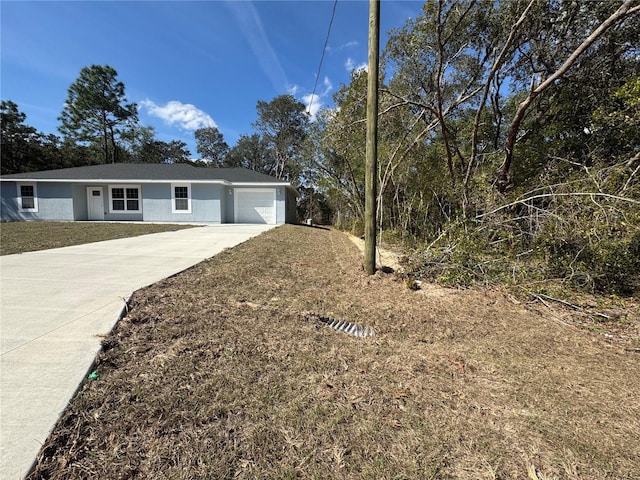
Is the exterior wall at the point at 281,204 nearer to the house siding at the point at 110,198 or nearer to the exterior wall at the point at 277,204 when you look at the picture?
the exterior wall at the point at 277,204

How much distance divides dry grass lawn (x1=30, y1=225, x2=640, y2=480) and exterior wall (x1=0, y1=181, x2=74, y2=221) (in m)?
16.8

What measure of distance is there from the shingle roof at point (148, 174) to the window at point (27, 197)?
0.48m

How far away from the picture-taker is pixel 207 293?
3.78 metres

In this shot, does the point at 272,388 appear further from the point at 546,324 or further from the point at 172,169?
the point at 172,169

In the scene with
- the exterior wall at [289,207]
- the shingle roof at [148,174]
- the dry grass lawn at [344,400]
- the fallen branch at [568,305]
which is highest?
the shingle roof at [148,174]

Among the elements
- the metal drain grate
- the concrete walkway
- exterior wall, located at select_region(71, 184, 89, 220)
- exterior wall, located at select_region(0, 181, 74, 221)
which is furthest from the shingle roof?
the metal drain grate

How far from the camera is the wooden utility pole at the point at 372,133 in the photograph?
15.5 feet

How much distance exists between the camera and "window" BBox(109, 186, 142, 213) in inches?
619

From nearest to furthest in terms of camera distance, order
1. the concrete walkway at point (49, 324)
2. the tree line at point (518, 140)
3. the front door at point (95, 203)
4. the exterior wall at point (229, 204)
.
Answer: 1. the concrete walkway at point (49, 324)
2. the tree line at point (518, 140)
3. the front door at point (95, 203)
4. the exterior wall at point (229, 204)

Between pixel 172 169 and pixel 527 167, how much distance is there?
56.3 feet

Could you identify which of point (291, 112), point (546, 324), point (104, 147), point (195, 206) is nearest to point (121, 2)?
point (195, 206)

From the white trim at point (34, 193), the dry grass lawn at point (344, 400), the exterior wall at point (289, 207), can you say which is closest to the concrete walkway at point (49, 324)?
the dry grass lawn at point (344, 400)

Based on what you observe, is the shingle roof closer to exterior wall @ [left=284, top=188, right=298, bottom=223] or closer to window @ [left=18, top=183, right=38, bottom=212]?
window @ [left=18, top=183, right=38, bottom=212]

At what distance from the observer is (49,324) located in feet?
8.64
